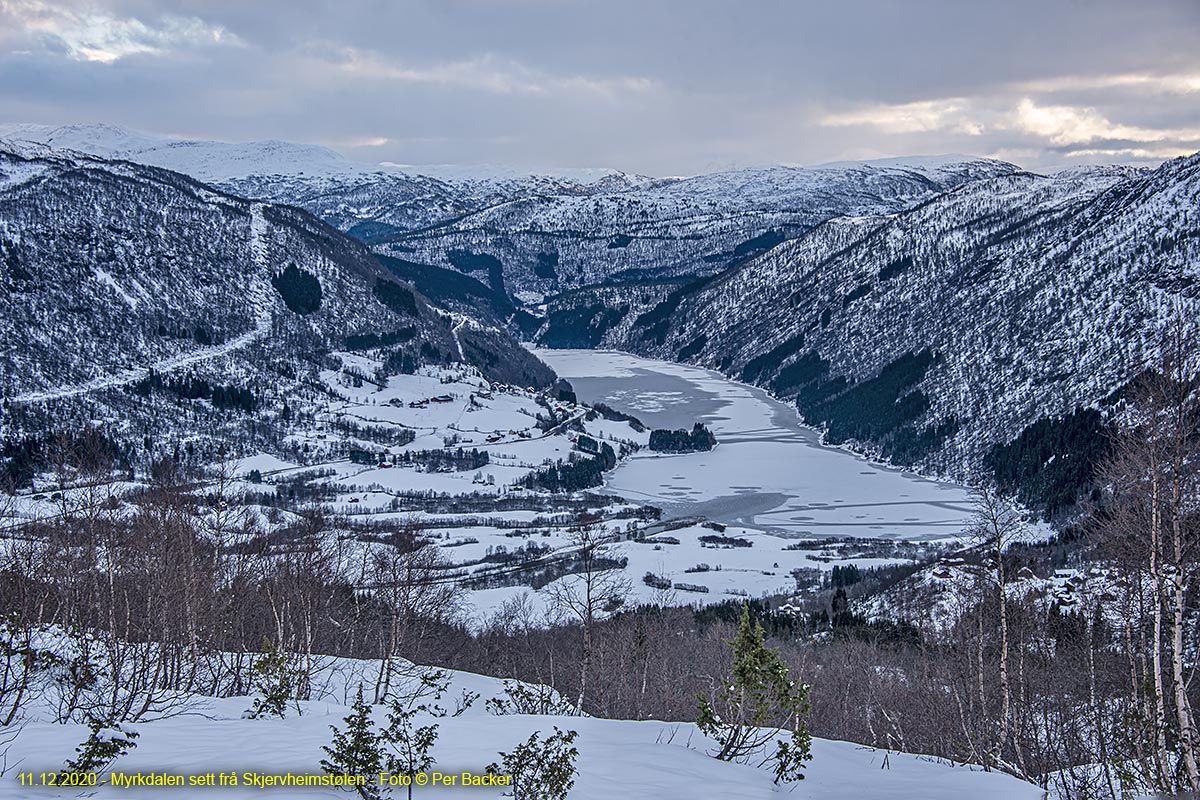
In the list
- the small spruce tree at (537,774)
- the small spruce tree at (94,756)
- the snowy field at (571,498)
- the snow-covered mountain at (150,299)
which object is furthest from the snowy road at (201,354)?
the small spruce tree at (537,774)

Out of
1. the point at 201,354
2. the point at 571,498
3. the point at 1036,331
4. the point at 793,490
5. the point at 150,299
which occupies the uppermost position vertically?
the point at 150,299

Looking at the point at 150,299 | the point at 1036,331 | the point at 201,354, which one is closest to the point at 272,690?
the point at 201,354

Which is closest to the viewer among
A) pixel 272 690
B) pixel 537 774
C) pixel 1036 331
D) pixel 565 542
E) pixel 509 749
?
pixel 537 774

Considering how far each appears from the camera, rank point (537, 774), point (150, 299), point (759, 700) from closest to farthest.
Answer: point (537, 774) → point (759, 700) → point (150, 299)

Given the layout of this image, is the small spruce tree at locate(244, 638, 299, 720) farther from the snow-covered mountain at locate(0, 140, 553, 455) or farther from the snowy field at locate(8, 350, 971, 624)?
the snow-covered mountain at locate(0, 140, 553, 455)

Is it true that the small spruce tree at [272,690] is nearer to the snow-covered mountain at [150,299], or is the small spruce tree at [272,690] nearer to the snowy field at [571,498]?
the snowy field at [571,498]

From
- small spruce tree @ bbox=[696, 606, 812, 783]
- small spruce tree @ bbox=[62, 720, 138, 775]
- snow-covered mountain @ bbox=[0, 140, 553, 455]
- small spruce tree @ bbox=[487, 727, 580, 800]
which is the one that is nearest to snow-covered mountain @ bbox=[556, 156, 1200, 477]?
snow-covered mountain @ bbox=[0, 140, 553, 455]

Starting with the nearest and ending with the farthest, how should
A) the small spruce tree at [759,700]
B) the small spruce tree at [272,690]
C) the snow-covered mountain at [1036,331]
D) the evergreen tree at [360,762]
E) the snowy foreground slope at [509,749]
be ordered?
the evergreen tree at [360,762] → the snowy foreground slope at [509,749] → the small spruce tree at [759,700] → the small spruce tree at [272,690] → the snow-covered mountain at [1036,331]

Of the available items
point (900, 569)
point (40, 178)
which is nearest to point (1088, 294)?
point (900, 569)

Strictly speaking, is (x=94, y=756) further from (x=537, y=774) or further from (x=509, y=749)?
(x=509, y=749)
